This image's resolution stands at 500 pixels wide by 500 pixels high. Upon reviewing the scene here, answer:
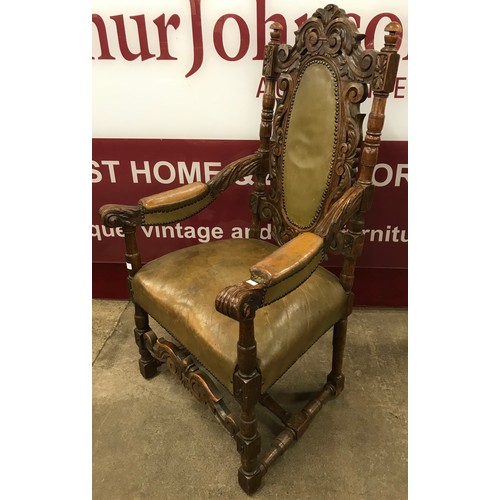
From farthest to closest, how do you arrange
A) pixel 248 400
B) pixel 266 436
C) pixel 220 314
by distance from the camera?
pixel 266 436
pixel 220 314
pixel 248 400

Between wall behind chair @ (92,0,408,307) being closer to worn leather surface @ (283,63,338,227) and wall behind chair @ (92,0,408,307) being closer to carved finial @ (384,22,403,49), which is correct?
worn leather surface @ (283,63,338,227)

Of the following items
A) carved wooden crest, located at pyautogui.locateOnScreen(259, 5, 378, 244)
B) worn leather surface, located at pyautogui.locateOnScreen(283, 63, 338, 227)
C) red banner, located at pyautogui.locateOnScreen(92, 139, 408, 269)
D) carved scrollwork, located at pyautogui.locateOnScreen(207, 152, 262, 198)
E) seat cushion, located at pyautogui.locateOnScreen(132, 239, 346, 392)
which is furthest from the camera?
red banner, located at pyautogui.locateOnScreen(92, 139, 408, 269)

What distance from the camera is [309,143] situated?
63.8 inches

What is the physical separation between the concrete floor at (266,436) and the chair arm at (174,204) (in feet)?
2.95

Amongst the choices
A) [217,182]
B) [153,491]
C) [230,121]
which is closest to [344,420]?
[153,491]

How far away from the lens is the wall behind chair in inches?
74.6

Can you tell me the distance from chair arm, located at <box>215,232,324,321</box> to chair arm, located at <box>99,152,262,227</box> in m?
0.60

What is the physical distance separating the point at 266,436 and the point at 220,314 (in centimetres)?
72

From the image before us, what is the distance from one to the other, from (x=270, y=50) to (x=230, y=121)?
48cm

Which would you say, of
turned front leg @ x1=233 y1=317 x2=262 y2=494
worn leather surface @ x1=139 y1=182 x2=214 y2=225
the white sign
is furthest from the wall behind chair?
turned front leg @ x1=233 y1=317 x2=262 y2=494

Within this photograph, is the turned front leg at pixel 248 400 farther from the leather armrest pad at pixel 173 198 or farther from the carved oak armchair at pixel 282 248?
the leather armrest pad at pixel 173 198

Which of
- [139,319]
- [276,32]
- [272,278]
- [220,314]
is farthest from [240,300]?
[276,32]

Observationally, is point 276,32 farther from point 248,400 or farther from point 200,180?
point 248,400

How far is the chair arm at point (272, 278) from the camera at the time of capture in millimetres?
1093
